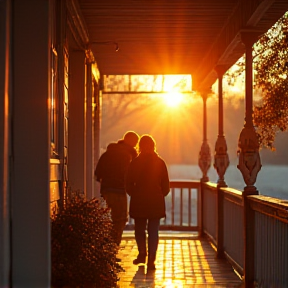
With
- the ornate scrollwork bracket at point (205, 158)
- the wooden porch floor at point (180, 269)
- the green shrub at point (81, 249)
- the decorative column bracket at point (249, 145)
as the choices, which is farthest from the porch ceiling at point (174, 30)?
the wooden porch floor at point (180, 269)

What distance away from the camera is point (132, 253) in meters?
10.0

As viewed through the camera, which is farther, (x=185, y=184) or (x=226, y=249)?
(x=185, y=184)

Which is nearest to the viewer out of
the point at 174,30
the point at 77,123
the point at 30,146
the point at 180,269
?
the point at 30,146

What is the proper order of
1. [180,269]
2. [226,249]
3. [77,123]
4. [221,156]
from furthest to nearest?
[221,156], [226,249], [77,123], [180,269]

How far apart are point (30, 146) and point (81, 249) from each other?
1.23m

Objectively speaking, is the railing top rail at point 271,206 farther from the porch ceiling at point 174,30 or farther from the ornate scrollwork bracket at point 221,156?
the ornate scrollwork bracket at point 221,156

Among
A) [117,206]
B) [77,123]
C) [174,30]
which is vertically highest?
[174,30]

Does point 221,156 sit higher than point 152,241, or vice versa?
point 221,156

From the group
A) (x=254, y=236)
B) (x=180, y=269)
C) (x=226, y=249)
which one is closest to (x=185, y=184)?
(x=226, y=249)

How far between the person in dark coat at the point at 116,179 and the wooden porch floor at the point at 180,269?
1.45 ft

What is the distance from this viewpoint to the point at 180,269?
8.47m

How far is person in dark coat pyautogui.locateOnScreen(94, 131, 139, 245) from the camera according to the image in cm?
918

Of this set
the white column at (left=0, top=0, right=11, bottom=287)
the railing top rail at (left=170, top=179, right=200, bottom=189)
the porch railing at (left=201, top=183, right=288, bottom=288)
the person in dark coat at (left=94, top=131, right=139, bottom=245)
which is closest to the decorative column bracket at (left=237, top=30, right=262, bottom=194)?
the porch railing at (left=201, top=183, right=288, bottom=288)

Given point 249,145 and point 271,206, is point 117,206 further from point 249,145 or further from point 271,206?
point 271,206
